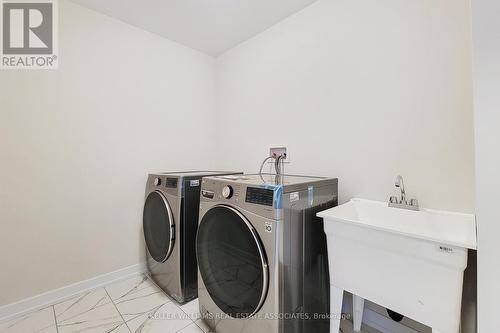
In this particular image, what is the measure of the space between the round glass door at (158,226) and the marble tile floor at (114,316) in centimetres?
32

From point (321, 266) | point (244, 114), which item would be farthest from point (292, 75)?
point (321, 266)

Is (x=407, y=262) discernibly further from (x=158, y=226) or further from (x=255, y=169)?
(x=158, y=226)

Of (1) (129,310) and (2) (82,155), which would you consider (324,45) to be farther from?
(1) (129,310)

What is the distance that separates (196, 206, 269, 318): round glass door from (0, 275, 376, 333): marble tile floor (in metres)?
0.37

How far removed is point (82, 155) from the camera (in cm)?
175

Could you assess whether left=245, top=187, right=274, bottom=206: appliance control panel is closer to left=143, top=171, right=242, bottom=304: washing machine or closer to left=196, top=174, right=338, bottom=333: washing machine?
left=196, top=174, right=338, bottom=333: washing machine

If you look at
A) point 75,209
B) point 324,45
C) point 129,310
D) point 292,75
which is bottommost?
point 129,310

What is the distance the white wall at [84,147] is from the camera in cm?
151

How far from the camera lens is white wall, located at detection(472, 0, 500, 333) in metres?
0.71

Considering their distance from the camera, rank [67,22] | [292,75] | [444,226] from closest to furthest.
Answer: [444,226], [67,22], [292,75]

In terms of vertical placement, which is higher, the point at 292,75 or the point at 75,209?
the point at 292,75

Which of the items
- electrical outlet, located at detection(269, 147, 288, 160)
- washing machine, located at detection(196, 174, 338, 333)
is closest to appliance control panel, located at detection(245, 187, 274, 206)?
washing machine, located at detection(196, 174, 338, 333)

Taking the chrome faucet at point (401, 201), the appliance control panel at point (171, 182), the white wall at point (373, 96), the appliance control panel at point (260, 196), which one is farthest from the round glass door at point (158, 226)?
the chrome faucet at point (401, 201)

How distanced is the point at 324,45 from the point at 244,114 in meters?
0.95
